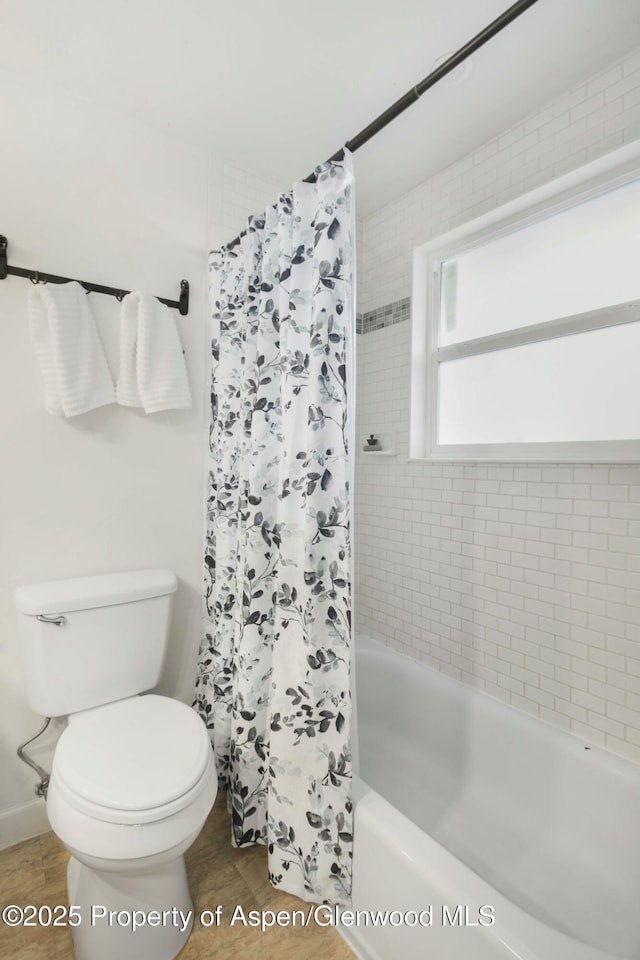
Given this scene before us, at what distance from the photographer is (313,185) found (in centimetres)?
128

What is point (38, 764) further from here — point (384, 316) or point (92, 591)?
point (384, 316)

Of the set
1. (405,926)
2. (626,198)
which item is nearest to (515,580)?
(405,926)

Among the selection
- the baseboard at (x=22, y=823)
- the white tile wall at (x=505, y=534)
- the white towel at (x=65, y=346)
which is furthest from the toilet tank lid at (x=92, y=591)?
the white tile wall at (x=505, y=534)

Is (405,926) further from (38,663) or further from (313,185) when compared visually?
(313,185)

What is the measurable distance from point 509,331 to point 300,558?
1.25 m

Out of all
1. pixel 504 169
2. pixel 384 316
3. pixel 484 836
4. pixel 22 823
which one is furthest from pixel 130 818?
pixel 504 169

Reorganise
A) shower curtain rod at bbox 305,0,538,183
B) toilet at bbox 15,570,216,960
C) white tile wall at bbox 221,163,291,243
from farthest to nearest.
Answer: white tile wall at bbox 221,163,291,243, toilet at bbox 15,570,216,960, shower curtain rod at bbox 305,0,538,183

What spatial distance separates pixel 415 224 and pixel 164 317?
1.25m

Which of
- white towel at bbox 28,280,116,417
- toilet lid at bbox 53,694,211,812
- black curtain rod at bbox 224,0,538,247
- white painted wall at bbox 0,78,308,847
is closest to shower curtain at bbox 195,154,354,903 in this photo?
black curtain rod at bbox 224,0,538,247

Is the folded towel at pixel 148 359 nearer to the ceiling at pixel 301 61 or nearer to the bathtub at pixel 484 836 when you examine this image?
the ceiling at pixel 301 61

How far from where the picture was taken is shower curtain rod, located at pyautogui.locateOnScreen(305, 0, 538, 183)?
0.94 m

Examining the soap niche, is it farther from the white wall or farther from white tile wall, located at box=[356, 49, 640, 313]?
the white wall

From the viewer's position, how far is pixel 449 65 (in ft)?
3.35

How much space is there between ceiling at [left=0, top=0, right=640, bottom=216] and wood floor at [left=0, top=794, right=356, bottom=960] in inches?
98.6
